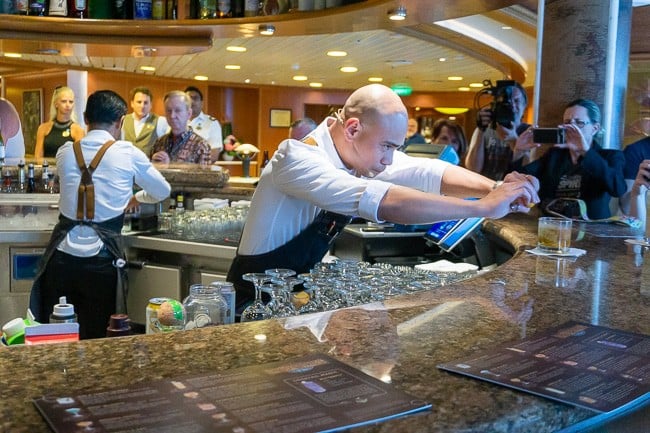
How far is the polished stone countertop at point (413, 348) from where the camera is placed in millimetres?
1081

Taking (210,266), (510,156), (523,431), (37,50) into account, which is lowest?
(210,266)

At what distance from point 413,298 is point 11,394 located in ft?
3.26

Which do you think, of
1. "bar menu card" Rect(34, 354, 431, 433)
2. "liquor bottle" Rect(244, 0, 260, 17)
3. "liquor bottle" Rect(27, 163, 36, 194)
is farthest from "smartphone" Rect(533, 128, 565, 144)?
"liquor bottle" Rect(27, 163, 36, 194)

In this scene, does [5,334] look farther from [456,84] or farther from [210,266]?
[456,84]

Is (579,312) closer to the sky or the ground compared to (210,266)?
closer to the sky

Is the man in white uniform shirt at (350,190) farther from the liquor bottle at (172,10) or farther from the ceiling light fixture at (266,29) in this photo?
the liquor bottle at (172,10)

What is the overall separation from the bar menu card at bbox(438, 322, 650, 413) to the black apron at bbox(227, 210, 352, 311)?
122cm

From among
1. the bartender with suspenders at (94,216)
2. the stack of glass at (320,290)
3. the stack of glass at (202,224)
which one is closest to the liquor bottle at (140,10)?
the bartender with suspenders at (94,216)

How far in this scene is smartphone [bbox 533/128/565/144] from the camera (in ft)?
11.3

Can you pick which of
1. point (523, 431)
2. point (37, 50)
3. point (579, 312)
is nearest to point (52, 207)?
point (37, 50)

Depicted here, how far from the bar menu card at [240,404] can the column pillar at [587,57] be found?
318 cm

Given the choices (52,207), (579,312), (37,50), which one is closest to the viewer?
(579,312)

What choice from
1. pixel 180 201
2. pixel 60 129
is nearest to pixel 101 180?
pixel 180 201

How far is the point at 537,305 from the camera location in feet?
5.78
